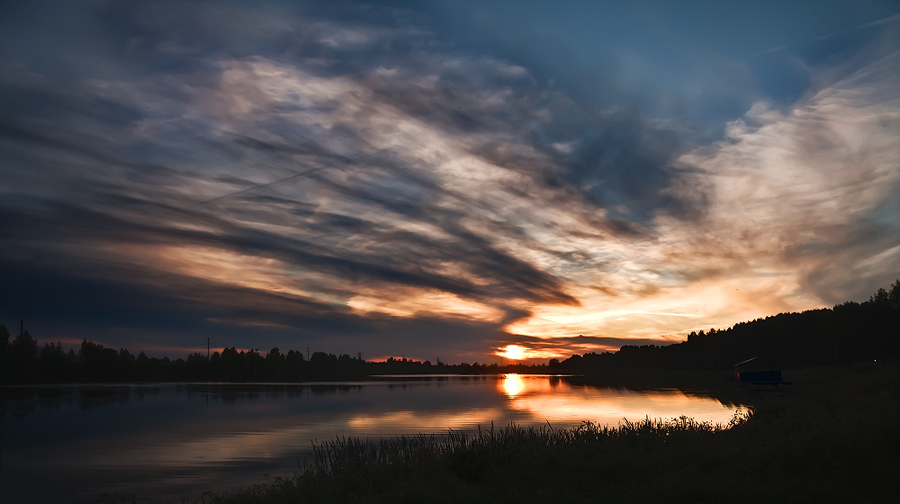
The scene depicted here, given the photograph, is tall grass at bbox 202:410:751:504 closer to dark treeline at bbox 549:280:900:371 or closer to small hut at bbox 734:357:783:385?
small hut at bbox 734:357:783:385

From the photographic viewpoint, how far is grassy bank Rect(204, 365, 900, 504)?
1457cm

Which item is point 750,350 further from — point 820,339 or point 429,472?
point 429,472

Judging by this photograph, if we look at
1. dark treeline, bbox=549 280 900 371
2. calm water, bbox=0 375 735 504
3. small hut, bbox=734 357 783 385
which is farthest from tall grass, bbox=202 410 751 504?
dark treeline, bbox=549 280 900 371

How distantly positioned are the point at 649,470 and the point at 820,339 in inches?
4703

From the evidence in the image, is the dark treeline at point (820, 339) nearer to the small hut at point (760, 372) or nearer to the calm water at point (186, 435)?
the small hut at point (760, 372)

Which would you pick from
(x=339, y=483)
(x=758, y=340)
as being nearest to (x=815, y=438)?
(x=339, y=483)

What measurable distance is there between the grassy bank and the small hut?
5183cm

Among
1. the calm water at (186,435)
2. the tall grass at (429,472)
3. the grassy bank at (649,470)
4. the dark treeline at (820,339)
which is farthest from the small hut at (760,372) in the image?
the tall grass at (429,472)

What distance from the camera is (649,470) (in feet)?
58.4

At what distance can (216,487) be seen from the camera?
24703mm

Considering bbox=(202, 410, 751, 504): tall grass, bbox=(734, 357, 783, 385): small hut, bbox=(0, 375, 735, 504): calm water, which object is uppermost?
bbox=(202, 410, 751, 504): tall grass

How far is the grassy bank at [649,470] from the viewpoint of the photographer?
1457 centimetres

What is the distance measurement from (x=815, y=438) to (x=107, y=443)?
4522 centimetres

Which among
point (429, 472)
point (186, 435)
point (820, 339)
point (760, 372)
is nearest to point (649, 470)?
point (429, 472)
